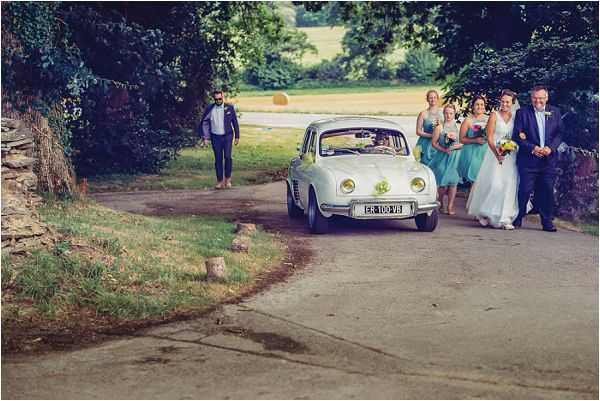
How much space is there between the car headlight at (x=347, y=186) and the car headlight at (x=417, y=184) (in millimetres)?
839

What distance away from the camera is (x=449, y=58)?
2175 centimetres

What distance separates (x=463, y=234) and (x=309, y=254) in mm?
2752

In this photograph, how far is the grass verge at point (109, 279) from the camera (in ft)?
30.5

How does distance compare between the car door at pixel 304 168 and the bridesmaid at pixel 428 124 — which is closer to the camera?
the car door at pixel 304 168

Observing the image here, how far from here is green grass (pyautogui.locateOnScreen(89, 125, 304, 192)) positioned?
2058 cm

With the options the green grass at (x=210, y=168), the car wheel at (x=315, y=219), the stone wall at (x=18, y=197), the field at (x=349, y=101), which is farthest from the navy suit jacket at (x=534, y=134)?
the field at (x=349, y=101)

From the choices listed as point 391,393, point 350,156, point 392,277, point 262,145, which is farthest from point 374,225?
point 262,145

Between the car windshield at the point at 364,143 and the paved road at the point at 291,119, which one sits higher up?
the car windshield at the point at 364,143

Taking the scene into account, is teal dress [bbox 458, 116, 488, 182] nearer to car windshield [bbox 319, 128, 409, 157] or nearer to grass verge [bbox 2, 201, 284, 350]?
car windshield [bbox 319, 128, 409, 157]

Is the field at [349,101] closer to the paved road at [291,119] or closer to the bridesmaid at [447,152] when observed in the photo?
the paved road at [291,119]

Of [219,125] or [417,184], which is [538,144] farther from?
[219,125]

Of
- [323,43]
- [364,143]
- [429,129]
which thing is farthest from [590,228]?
→ [323,43]

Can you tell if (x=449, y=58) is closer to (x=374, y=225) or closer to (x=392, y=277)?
(x=374, y=225)

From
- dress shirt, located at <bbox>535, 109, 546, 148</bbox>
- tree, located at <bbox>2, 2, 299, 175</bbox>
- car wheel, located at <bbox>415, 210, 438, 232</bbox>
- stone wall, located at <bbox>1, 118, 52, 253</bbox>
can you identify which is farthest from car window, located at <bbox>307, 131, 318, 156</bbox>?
stone wall, located at <bbox>1, 118, 52, 253</bbox>
